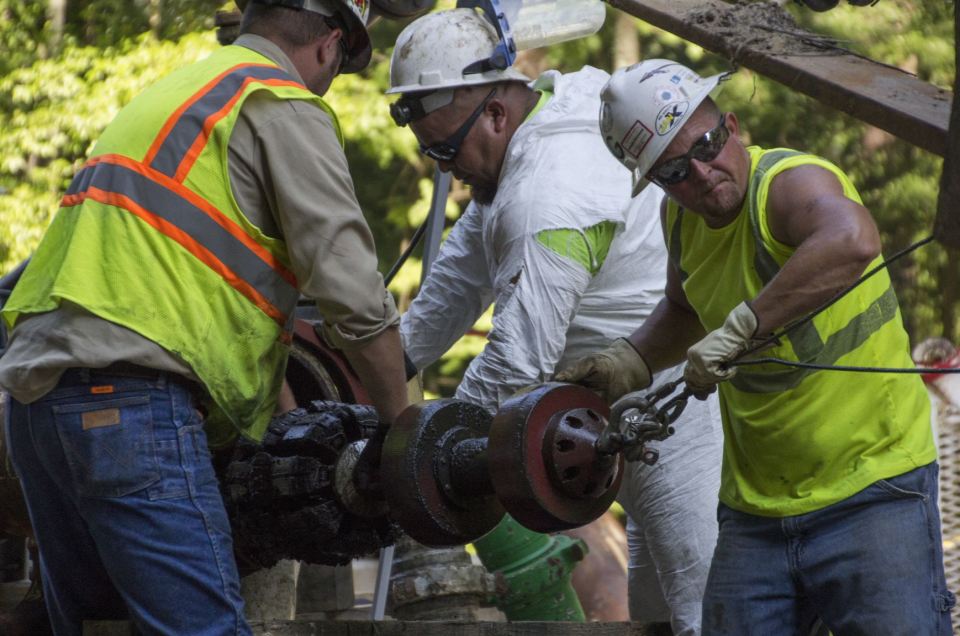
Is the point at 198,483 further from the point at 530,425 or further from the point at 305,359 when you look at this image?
the point at 305,359

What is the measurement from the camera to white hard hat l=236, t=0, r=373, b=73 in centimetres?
285

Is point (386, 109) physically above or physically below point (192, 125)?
below

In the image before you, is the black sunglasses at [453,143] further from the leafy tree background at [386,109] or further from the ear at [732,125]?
the leafy tree background at [386,109]

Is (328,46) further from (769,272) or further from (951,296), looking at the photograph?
(951,296)

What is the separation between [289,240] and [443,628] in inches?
49.3

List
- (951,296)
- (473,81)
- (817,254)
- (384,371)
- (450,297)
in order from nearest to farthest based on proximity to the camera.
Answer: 1. (817,254)
2. (384,371)
3. (473,81)
4. (450,297)
5. (951,296)

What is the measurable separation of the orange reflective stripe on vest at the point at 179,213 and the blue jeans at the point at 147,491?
0.29m

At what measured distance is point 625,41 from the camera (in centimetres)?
1073

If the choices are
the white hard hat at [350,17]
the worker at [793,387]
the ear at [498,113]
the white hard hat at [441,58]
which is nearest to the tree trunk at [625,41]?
the white hard hat at [441,58]

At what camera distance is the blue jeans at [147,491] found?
2365 millimetres

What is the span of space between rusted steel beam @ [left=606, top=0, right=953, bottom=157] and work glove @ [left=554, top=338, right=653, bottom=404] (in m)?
0.97

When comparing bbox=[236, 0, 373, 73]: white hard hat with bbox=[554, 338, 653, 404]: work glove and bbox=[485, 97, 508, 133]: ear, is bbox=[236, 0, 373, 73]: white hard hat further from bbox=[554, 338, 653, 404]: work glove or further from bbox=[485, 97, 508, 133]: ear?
bbox=[554, 338, 653, 404]: work glove

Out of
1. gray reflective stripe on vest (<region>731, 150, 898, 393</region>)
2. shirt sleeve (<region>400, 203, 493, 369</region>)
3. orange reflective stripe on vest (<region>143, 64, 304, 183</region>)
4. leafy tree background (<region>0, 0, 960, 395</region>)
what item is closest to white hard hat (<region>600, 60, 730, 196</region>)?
gray reflective stripe on vest (<region>731, 150, 898, 393</region>)

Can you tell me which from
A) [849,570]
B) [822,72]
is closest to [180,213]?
[849,570]
